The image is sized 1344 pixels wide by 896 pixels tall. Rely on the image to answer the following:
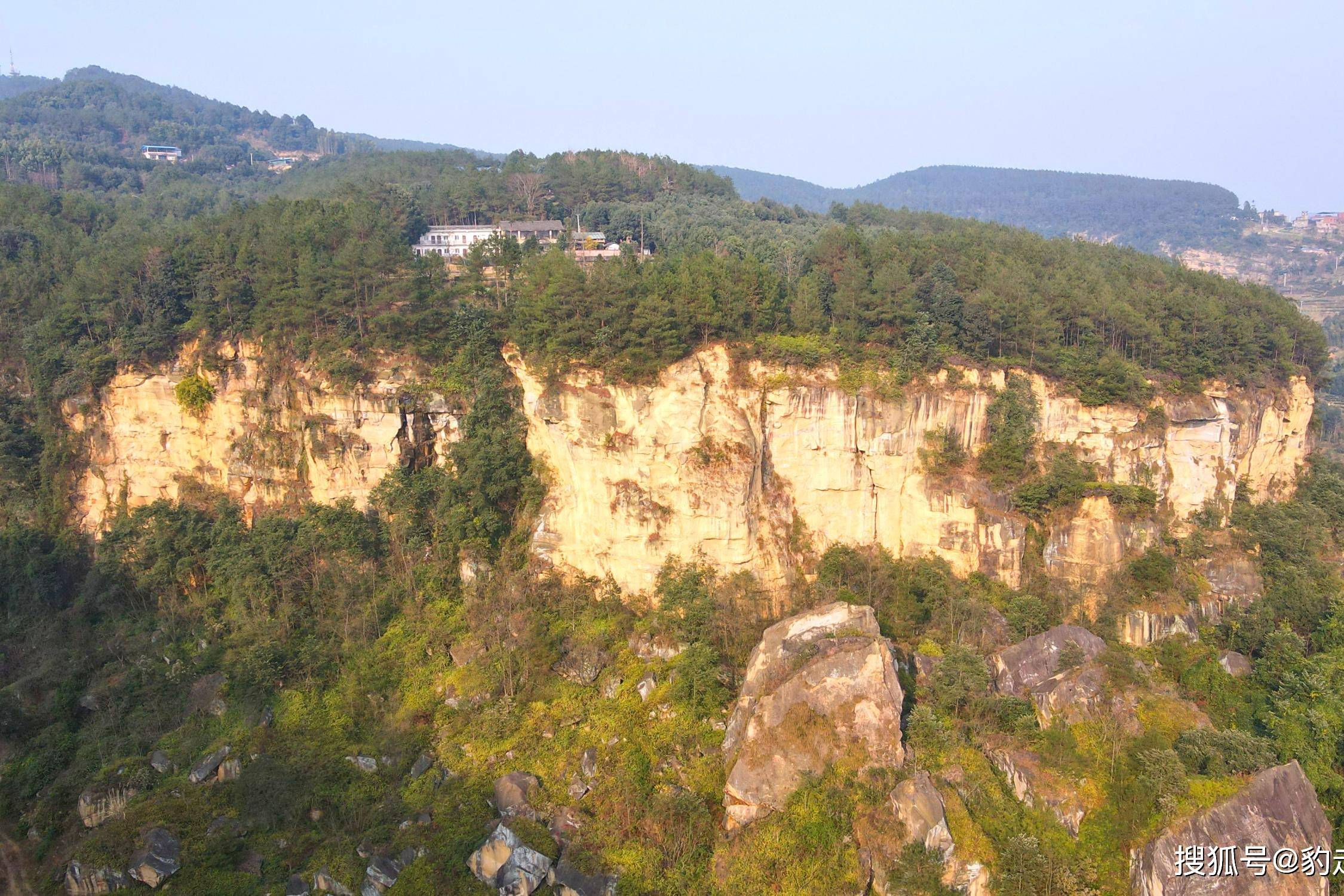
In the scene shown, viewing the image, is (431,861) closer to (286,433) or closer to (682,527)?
(682,527)

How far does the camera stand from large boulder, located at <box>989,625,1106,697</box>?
21.3 m

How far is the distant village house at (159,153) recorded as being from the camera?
8062cm

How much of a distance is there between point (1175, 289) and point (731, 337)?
16881mm

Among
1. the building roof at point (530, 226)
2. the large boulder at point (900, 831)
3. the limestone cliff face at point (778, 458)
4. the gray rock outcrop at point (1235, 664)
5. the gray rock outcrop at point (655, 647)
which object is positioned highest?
the building roof at point (530, 226)

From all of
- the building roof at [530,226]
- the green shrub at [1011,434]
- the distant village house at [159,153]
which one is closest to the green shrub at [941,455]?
the green shrub at [1011,434]

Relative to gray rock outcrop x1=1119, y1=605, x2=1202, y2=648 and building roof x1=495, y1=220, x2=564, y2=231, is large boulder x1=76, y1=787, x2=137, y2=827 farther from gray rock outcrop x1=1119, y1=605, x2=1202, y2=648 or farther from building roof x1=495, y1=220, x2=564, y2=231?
building roof x1=495, y1=220, x2=564, y2=231

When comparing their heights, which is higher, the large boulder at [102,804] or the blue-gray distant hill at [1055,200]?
the blue-gray distant hill at [1055,200]

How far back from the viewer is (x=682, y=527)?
25.4 metres

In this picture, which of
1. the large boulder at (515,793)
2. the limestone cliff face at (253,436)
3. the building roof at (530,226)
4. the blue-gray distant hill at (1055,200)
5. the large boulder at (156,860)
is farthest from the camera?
the blue-gray distant hill at (1055,200)

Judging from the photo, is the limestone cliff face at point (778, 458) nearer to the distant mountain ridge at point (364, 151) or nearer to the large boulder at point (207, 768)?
the large boulder at point (207, 768)

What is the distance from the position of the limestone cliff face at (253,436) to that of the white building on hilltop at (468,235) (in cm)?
→ 1684

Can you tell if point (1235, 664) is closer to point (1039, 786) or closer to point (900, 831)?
point (1039, 786)

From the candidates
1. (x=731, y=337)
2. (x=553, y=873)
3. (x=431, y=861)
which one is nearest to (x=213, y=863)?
(x=431, y=861)

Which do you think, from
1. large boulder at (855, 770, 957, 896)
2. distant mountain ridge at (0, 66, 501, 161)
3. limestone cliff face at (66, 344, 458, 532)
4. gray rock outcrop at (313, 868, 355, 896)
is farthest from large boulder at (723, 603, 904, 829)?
distant mountain ridge at (0, 66, 501, 161)
